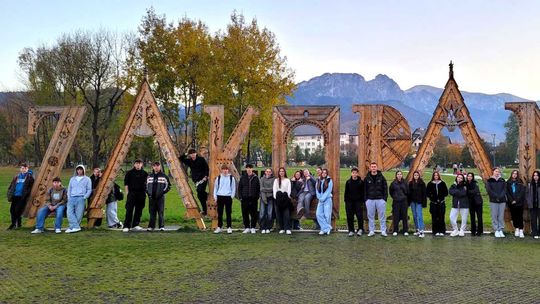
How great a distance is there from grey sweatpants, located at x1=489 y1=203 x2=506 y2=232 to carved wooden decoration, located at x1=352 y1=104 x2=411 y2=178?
8.29 ft

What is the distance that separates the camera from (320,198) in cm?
1255

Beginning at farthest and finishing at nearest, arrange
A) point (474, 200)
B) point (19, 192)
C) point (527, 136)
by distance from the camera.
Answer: point (527, 136) < point (19, 192) < point (474, 200)

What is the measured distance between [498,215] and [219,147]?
7.28m

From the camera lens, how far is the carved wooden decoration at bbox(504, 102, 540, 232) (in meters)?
12.8

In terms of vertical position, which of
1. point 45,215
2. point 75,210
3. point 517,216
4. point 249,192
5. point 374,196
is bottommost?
point 517,216

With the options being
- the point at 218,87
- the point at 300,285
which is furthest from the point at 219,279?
the point at 218,87

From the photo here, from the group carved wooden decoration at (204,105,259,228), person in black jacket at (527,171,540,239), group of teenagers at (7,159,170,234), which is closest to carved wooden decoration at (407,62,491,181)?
person in black jacket at (527,171,540,239)

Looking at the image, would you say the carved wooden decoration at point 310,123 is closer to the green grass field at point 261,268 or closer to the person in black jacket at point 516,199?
the green grass field at point 261,268

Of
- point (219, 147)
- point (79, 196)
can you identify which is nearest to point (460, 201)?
point (219, 147)

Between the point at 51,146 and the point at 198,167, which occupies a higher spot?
the point at 51,146

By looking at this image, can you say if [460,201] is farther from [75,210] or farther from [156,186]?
[75,210]

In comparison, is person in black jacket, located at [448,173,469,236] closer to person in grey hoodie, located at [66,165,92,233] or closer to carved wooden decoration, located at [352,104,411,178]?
carved wooden decoration, located at [352,104,411,178]

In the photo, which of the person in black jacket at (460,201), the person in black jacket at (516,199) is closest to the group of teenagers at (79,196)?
the person in black jacket at (460,201)

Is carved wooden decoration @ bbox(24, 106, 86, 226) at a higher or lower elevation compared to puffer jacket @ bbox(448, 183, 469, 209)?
higher
